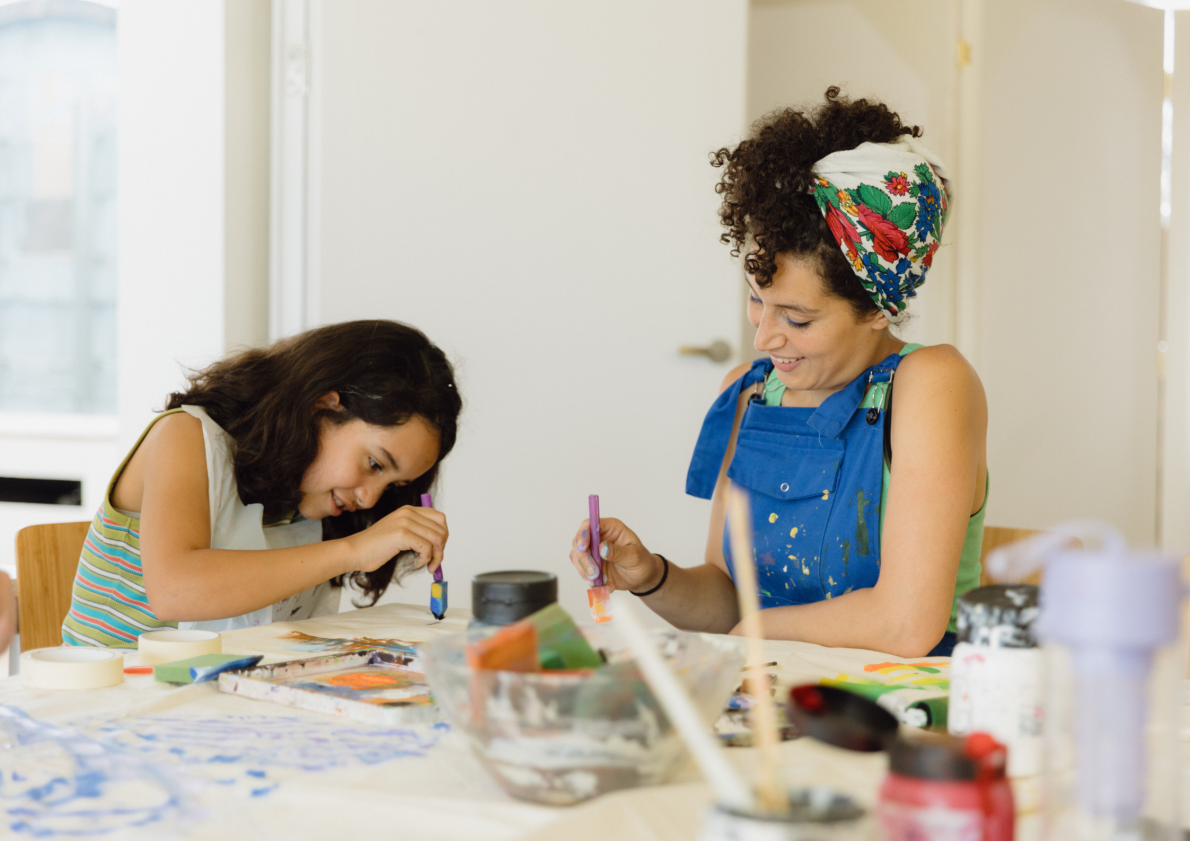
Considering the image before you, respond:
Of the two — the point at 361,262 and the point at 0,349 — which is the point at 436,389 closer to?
the point at 361,262

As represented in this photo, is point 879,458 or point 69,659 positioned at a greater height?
point 879,458

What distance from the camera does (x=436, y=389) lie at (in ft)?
4.65

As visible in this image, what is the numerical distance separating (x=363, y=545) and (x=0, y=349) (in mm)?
2088

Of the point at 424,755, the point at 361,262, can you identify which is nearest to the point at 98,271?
the point at 361,262

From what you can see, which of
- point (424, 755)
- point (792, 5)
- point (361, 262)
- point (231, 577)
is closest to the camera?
point (424, 755)

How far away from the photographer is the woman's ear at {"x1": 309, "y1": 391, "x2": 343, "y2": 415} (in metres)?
1.39

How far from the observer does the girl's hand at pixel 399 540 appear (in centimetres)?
122

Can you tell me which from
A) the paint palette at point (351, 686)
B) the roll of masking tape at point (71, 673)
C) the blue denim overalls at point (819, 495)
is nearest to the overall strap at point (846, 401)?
the blue denim overalls at point (819, 495)

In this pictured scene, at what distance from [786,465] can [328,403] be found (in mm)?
596

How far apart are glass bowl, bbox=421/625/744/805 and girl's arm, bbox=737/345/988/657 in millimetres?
546

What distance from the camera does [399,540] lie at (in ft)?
3.98

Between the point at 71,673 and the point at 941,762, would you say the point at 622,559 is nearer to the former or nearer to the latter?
the point at 71,673

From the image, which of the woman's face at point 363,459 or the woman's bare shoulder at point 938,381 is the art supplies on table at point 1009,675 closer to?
the woman's bare shoulder at point 938,381

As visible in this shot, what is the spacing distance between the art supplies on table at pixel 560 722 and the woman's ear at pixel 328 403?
86 centimetres
